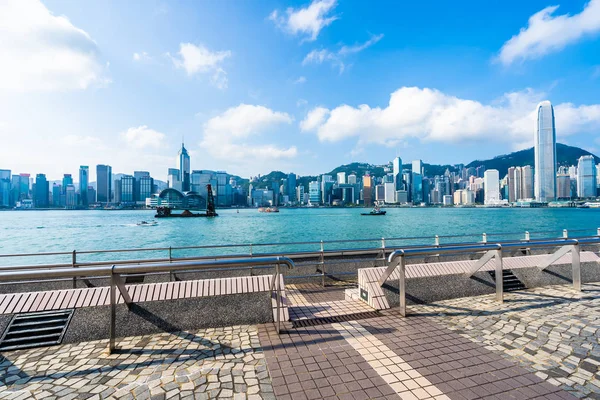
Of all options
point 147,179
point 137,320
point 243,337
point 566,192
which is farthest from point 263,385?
point 566,192

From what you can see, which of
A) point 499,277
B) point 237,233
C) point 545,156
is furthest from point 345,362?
point 545,156

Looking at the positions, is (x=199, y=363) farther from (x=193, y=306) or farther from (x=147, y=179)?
(x=147, y=179)

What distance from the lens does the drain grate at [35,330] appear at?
151 inches

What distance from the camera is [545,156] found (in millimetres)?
176500

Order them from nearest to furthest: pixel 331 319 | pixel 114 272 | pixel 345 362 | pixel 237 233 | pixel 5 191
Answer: pixel 345 362
pixel 114 272
pixel 331 319
pixel 237 233
pixel 5 191

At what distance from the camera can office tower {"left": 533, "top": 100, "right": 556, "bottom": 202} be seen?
170 m

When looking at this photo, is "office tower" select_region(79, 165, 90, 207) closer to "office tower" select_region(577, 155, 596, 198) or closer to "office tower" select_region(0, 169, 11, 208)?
"office tower" select_region(0, 169, 11, 208)

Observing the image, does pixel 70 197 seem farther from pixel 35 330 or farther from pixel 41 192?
pixel 35 330

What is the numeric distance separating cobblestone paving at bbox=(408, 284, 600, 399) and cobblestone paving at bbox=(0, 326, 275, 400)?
2.92 metres

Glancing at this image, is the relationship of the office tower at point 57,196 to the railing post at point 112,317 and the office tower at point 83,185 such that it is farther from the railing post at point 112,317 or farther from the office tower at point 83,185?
the railing post at point 112,317

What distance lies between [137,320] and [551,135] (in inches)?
9748

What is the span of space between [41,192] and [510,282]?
240m

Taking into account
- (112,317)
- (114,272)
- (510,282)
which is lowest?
(510,282)

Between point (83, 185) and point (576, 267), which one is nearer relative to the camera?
point (576, 267)
